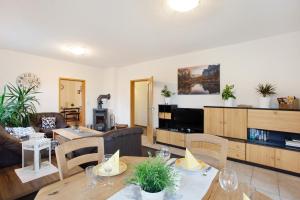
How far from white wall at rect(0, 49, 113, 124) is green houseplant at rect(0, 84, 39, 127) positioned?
41 centimetres

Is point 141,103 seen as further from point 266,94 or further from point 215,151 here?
point 215,151

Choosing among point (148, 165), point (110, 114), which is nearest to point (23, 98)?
point (110, 114)

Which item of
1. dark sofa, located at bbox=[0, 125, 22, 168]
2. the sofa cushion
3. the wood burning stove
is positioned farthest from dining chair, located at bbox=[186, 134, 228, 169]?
the wood burning stove

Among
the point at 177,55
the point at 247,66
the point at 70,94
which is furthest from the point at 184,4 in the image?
the point at 70,94

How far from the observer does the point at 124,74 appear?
6.57 metres

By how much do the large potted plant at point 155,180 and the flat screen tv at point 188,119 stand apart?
3.45 metres

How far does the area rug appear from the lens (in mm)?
2527

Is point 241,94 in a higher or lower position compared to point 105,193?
higher

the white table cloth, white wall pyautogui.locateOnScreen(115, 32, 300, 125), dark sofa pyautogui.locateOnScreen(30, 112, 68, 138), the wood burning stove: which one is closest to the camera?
the white table cloth

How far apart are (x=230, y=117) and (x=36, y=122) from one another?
4.96 meters

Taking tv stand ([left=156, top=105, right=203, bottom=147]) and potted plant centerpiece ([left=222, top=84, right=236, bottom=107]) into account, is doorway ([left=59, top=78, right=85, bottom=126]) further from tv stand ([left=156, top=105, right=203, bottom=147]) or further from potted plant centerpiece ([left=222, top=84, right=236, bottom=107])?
potted plant centerpiece ([left=222, top=84, right=236, bottom=107])

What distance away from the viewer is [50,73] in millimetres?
5535

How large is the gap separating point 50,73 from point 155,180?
5755 mm

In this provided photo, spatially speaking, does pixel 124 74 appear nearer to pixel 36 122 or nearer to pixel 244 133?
pixel 36 122
